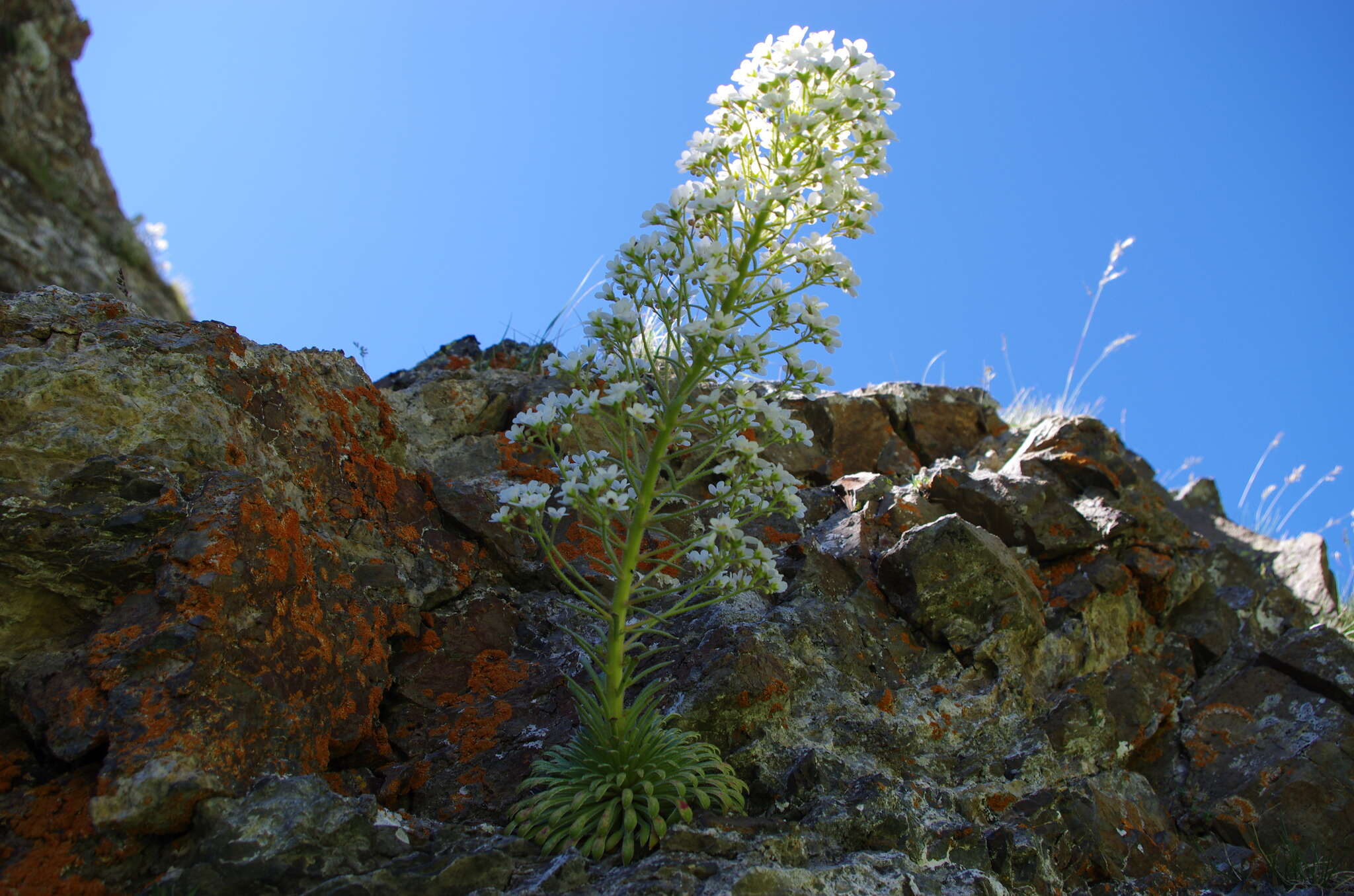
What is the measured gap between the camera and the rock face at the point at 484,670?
3.47m

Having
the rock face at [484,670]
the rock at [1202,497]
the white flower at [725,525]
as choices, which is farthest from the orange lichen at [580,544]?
the rock at [1202,497]

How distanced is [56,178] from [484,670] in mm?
14742

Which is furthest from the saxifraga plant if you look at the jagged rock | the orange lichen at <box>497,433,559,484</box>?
the jagged rock

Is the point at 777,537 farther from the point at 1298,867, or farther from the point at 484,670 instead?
the point at 1298,867

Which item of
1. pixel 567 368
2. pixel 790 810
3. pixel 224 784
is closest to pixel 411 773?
pixel 224 784

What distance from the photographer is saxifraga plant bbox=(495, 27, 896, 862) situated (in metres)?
3.85

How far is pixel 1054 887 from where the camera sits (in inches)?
161

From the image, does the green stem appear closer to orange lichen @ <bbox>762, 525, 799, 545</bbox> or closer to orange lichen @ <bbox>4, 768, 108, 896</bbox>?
orange lichen @ <bbox>762, 525, 799, 545</bbox>

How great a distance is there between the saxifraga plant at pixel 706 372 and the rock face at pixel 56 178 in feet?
37.5

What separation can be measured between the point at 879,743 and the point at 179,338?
13.5 feet

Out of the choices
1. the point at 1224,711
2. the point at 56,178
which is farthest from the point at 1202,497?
the point at 56,178

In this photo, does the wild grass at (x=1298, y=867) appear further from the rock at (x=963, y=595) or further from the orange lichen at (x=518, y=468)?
the orange lichen at (x=518, y=468)

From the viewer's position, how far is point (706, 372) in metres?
4.05

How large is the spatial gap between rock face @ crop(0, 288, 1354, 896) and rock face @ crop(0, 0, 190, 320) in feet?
31.9
